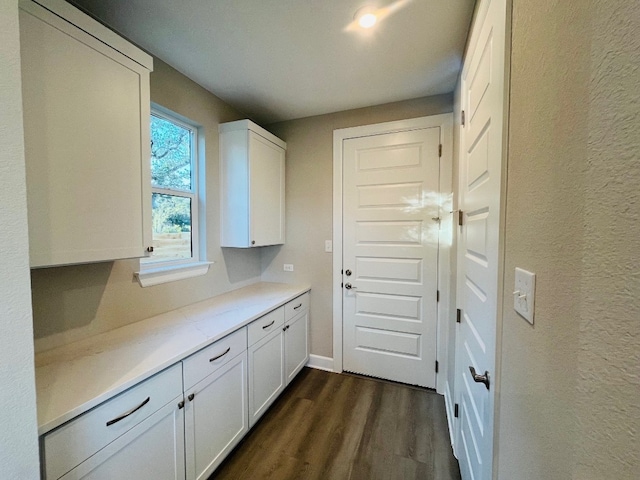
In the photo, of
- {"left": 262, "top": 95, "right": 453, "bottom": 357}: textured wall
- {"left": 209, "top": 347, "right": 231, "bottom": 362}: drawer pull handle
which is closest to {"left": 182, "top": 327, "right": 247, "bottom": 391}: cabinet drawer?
{"left": 209, "top": 347, "right": 231, "bottom": 362}: drawer pull handle

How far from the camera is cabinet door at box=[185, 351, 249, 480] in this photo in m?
1.28

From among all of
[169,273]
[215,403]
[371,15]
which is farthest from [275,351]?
[371,15]

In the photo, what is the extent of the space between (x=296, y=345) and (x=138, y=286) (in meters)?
1.35

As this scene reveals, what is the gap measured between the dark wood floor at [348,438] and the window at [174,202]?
1260 millimetres

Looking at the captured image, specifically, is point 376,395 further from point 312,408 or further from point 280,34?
point 280,34

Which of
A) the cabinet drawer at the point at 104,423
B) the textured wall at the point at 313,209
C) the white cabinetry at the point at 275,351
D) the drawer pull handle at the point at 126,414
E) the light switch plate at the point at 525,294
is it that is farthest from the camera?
the textured wall at the point at 313,209

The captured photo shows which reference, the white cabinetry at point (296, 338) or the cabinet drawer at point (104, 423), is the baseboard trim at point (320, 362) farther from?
the cabinet drawer at point (104, 423)

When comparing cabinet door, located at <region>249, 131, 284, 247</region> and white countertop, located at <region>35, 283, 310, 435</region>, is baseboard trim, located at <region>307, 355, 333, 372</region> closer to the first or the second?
white countertop, located at <region>35, 283, 310, 435</region>

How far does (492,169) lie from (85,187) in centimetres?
162

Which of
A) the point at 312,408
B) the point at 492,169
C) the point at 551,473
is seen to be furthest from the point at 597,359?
the point at 312,408

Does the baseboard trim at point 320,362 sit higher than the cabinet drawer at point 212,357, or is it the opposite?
the cabinet drawer at point 212,357

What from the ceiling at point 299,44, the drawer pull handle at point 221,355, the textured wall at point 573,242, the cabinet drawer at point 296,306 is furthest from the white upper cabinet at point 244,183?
the textured wall at point 573,242

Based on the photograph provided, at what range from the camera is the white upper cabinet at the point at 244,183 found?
7.12ft

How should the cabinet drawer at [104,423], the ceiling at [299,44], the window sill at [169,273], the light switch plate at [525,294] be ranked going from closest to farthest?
the light switch plate at [525,294]
the cabinet drawer at [104,423]
the ceiling at [299,44]
the window sill at [169,273]
